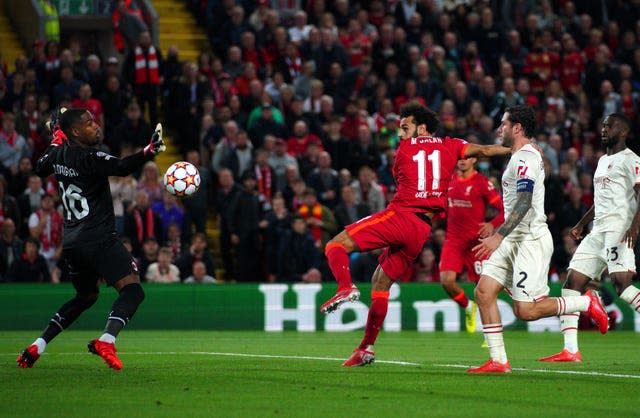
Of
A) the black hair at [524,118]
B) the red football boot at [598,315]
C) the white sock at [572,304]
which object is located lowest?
the red football boot at [598,315]

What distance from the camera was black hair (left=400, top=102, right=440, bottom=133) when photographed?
12039 millimetres

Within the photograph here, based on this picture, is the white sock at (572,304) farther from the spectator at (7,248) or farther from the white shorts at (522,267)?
the spectator at (7,248)

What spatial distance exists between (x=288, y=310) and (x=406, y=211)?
30.6 feet

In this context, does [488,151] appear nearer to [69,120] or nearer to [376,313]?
[376,313]

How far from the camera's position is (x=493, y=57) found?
28.1m

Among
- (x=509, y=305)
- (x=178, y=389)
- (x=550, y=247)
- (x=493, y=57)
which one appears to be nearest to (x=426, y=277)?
(x=509, y=305)

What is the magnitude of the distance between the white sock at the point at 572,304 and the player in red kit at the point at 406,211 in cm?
141

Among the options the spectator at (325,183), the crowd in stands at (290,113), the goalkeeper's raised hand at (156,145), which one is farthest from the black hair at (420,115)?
the spectator at (325,183)

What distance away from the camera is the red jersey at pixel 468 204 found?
17047mm

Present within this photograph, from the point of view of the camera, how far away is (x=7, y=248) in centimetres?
2073

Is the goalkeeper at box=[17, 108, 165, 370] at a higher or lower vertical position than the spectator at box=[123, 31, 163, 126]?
lower

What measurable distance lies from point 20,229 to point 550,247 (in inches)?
474

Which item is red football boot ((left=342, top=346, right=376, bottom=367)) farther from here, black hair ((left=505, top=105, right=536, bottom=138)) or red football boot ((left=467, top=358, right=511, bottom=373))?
black hair ((left=505, top=105, right=536, bottom=138))

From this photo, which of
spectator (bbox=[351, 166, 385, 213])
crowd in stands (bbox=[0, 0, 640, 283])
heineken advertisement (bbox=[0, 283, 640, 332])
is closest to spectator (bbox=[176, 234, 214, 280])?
crowd in stands (bbox=[0, 0, 640, 283])
